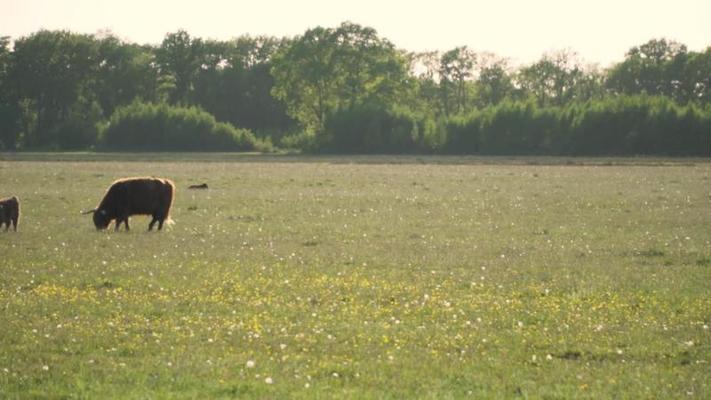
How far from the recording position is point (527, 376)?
11602 mm

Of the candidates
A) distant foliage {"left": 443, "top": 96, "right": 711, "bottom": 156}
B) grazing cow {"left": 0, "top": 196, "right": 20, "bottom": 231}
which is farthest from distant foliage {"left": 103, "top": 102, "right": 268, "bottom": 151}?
grazing cow {"left": 0, "top": 196, "right": 20, "bottom": 231}

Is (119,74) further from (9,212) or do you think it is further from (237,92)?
(9,212)

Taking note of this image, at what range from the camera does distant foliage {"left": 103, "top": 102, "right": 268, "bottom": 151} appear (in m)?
124

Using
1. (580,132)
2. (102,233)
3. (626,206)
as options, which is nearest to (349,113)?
(580,132)

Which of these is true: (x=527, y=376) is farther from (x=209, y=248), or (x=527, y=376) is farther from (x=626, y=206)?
(x=626, y=206)

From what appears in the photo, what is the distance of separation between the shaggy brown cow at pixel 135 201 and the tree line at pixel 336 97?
81.2 meters

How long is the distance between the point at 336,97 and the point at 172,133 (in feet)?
78.8

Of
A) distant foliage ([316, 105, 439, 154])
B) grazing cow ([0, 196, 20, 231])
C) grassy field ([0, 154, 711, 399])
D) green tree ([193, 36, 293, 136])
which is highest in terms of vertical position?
green tree ([193, 36, 293, 136])

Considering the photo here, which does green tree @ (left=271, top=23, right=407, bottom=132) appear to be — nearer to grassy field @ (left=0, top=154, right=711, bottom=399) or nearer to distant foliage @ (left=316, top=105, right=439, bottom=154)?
distant foliage @ (left=316, top=105, right=439, bottom=154)

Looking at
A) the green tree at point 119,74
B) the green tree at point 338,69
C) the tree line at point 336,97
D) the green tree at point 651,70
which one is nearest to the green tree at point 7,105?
the tree line at point 336,97

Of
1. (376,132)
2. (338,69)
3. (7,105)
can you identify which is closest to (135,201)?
(376,132)

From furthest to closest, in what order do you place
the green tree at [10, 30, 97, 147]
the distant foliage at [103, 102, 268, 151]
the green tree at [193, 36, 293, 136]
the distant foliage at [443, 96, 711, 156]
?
1. the green tree at [193, 36, 293, 136]
2. the green tree at [10, 30, 97, 147]
3. the distant foliage at [103, 102, 268, 151]
4. the distant foliage at [443, 96, 711, 156]

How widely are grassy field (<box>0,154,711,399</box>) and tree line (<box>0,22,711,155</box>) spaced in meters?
75.4

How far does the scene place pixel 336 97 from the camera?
135m
